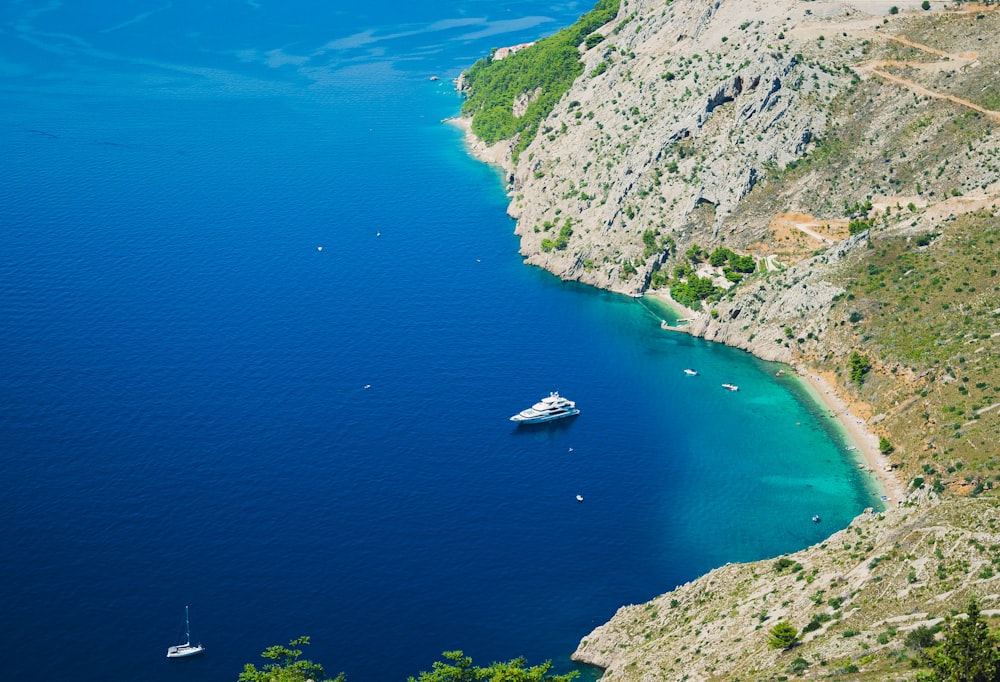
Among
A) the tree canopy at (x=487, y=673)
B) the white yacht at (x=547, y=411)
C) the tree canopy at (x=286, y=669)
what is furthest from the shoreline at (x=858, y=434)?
the tree canopy at (x=286, y=669)

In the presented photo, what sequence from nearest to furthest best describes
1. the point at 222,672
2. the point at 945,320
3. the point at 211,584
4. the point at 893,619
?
the point at 893,619, the point at 222,672, the point at 211,584, the point at 945,320

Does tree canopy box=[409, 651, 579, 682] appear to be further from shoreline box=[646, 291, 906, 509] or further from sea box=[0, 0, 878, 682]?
shoreline box=[646, 291, 906, 509]

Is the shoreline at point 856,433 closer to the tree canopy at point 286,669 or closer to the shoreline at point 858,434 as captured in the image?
the shoreline at point 858,434

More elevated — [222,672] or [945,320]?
[945,320]

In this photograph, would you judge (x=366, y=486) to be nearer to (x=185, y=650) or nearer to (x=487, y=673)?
(x=185, y=650)

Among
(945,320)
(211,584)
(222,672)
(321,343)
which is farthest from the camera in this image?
(321,343)

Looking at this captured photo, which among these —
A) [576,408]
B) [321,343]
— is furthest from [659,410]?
[321,343]

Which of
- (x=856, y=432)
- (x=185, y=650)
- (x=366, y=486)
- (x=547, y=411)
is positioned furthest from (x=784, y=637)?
(x=547, y=411)

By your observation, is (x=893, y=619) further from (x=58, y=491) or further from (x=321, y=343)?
(x=321, y=343)
